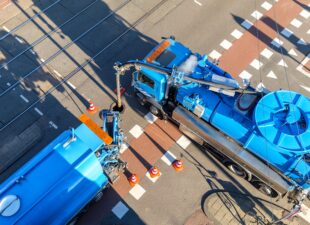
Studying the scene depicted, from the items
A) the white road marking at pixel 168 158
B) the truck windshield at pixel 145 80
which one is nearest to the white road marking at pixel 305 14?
the truck windshield at pixel 145 80

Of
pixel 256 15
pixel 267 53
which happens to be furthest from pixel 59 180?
pixel 256 15

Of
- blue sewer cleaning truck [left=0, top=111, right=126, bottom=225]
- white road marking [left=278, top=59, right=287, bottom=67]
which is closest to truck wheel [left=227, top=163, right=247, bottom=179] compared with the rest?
blue sewer cleaning truck [left=0, top=111, right=126, bottom=225]

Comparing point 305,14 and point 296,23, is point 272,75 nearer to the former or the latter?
point 296,23

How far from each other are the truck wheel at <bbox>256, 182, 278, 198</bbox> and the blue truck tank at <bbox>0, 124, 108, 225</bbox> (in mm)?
6921

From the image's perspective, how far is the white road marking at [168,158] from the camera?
1556 cm

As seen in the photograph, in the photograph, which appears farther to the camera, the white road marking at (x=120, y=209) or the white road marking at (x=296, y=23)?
the white road marking at (x=296, y=23)

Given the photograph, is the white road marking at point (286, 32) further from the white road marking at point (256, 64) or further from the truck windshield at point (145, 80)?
the truck windshield at point (145, 80)

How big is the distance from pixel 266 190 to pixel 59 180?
8.69m

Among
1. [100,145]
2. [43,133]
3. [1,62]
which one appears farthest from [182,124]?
[1,62]

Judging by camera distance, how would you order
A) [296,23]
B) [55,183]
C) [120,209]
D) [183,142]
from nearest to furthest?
[55,183]
[120,209]
[183,142]
[296,23]

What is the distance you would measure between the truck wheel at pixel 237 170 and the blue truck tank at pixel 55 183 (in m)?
5.93

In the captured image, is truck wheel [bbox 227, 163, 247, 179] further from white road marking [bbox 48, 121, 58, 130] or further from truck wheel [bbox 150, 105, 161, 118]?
white road marking [bbox 48, 121, 58, 130]

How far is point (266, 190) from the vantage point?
14.5 metres

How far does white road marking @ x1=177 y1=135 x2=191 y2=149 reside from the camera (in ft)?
52.5
